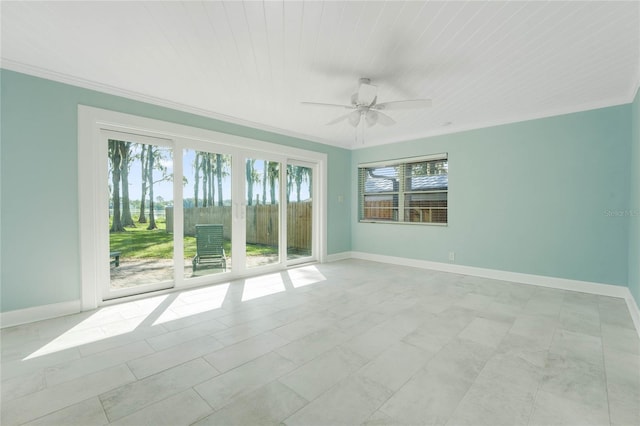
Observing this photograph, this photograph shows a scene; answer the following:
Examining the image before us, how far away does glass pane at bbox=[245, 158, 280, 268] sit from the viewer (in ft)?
15.2

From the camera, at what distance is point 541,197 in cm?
403

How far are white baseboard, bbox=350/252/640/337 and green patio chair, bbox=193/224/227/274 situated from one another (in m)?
3.29

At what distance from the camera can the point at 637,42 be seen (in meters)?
2.26

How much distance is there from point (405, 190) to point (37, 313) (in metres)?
5.54

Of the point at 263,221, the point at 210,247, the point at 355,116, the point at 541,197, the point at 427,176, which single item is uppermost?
the point at 355,116

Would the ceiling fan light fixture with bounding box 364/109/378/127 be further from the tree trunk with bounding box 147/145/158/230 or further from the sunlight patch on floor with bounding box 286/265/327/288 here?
the tree trunk with bounding box 147/145/158/230

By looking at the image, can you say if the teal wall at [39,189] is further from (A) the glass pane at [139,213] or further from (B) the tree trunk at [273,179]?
(B) the tree trunk at [273,179]

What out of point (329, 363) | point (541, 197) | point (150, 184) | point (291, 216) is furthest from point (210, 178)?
point (541, 197)

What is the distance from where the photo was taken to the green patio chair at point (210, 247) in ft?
13.4

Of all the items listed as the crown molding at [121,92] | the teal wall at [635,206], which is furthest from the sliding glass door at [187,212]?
the teal wall at [635,206]

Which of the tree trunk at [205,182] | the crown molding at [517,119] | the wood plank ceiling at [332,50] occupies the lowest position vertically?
the tree trunk at [205,182]

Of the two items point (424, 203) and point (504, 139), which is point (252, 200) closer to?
point (424, 203)

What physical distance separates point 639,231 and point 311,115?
3954 mm

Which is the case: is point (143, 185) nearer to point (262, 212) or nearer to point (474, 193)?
point (262, 212)
